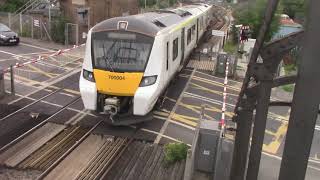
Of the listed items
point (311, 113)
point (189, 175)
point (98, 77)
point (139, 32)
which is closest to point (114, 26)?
point (139, 32)

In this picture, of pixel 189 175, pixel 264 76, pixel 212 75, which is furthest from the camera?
pixel 212 75

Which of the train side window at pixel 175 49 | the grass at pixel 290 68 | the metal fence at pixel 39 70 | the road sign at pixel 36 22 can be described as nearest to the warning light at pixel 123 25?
the train side window at pixel 175 49

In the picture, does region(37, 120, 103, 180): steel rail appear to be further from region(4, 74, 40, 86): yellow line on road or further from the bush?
region(4, 74, 40, 86): yellow line on road

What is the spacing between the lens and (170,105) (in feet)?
50.2

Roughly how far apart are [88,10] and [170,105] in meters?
16.0

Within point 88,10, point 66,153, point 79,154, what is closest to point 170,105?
point 79,154

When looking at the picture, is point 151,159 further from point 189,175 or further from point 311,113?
point 311,113

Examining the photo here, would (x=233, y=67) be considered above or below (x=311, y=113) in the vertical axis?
below

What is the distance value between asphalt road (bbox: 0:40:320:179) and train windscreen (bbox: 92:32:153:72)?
1895mm

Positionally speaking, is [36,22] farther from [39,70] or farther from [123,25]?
[123,25]

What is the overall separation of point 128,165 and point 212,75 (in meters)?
11.3

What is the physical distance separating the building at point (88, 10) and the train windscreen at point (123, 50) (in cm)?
1743

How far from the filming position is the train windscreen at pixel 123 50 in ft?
39.0

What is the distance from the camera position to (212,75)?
813 inches
